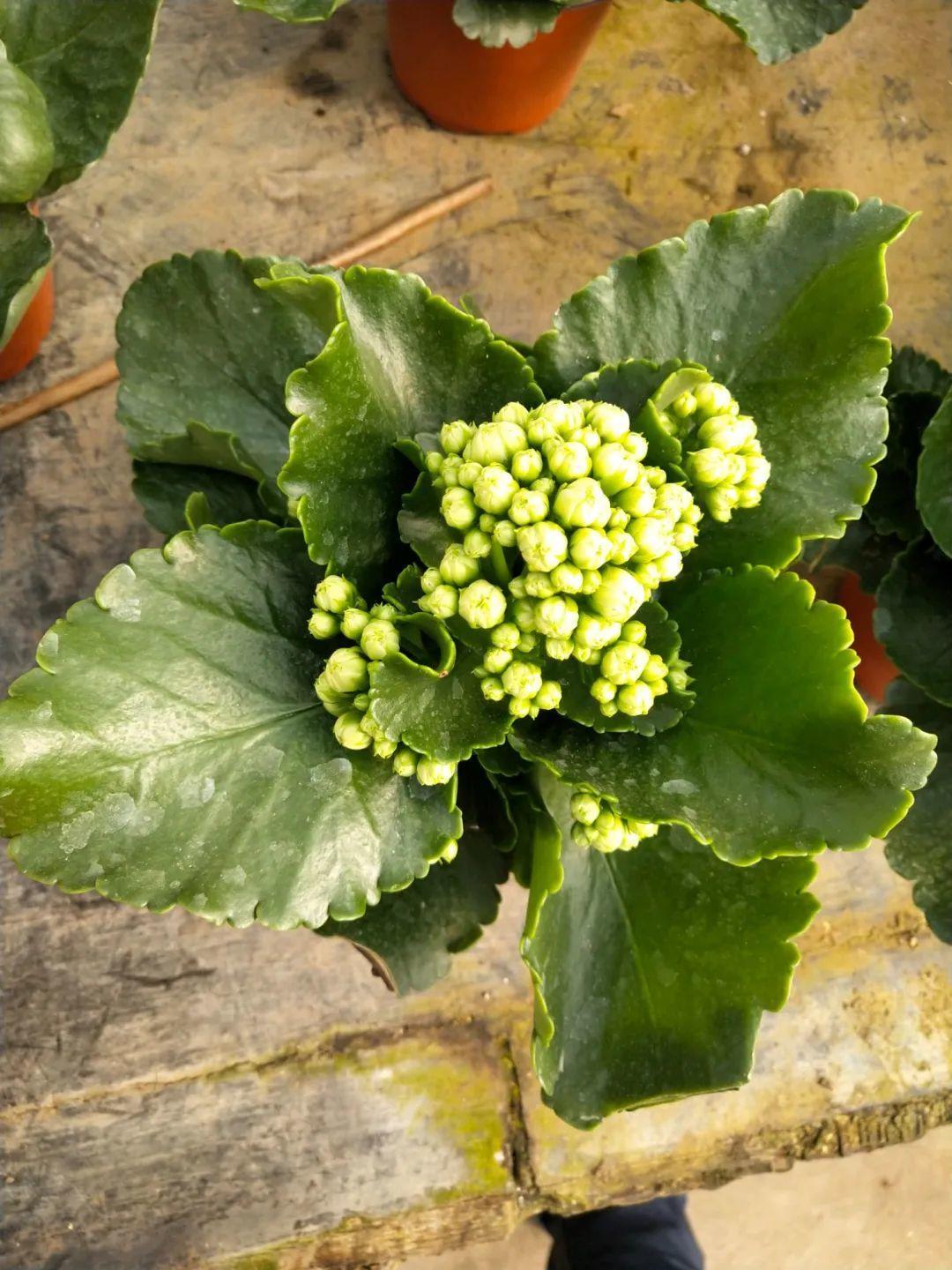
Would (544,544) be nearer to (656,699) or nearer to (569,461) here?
(569,461)

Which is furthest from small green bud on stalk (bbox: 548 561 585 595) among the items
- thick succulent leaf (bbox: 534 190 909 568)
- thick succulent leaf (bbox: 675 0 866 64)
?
thick succulent leaf (bbox: 675 0 866 64)

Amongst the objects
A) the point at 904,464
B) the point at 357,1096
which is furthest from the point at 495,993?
the point at 904,464

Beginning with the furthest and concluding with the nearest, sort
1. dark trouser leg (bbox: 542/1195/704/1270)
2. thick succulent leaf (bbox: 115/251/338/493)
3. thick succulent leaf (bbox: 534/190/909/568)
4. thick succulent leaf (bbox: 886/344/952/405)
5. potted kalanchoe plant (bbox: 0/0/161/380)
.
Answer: dark trouser leg (bbox: 542/1195/704/1270), thick succulent leaf (bbox: 886/344/952/405), potted kalanchoe plant (bbox: 0/0/161/380), thick succulent leaf (bbox: 115/251/338/493), thick succulent leaf (bbox: 534/190/909/568)

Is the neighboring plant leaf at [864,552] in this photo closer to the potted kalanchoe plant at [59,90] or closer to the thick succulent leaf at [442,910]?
the thick succulent leaf at [442,910]

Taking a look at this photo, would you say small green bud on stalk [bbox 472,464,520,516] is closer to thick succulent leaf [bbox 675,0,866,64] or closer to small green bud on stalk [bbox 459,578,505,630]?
small green bud on stalk [bbox 459,578,505,630]

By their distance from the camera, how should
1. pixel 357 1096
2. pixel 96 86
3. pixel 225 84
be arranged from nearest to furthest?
pixel 96 86 → pixel 357 1096 → pixel 225 84

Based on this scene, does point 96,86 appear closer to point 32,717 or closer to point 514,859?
point 32,717

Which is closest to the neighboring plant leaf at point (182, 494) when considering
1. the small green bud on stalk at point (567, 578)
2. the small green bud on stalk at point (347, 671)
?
the small green bud on stalk at point (347, 671)
